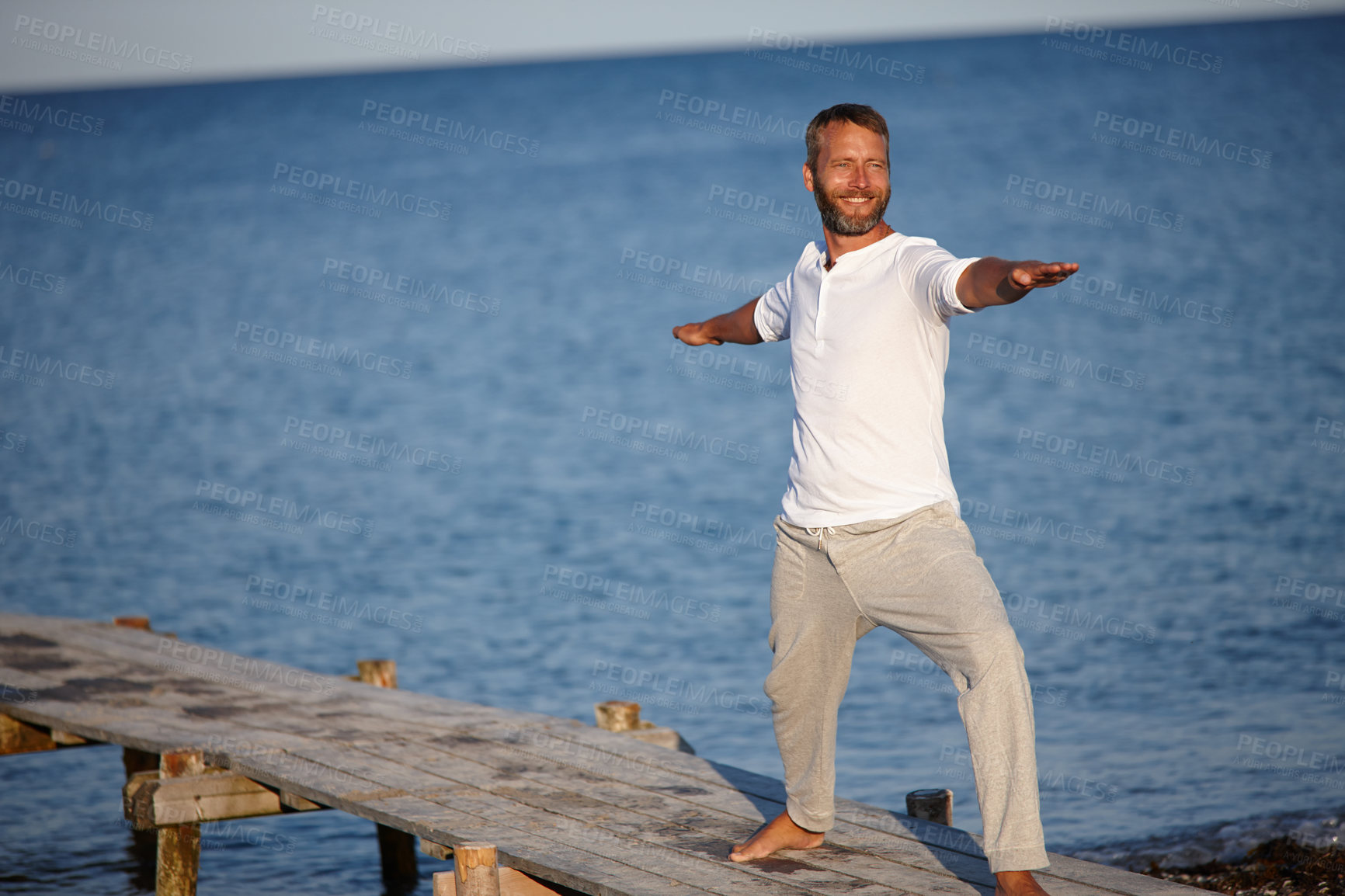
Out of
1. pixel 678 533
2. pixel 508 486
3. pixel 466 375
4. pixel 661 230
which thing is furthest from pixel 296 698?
pixel 661 230

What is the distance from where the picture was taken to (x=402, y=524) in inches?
666

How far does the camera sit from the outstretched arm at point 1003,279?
378cm

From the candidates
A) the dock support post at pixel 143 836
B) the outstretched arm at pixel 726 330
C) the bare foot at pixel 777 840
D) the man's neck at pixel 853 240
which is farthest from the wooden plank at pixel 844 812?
the dock support post at pixel 143 836

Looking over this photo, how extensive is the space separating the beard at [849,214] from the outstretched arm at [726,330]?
0.68m

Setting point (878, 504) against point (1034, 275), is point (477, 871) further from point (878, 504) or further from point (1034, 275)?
point (1034, 275)

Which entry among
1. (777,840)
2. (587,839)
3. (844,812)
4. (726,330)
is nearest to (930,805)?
(844,812)

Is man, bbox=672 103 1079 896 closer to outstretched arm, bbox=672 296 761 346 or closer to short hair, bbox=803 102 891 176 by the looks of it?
short hair, bbox=803 102 891 176

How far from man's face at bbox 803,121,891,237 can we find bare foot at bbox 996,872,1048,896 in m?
2.02

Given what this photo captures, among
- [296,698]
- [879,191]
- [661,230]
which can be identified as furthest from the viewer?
[661,230]

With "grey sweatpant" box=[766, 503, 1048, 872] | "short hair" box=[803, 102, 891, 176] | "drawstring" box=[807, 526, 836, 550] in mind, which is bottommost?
"grey sweatpant" box=[766, 503, 1048, 872]

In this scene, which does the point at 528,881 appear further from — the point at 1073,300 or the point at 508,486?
the point at 1073,300

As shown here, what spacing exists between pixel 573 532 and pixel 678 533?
132 centimetres

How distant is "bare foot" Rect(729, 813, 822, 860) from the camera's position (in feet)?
16.6

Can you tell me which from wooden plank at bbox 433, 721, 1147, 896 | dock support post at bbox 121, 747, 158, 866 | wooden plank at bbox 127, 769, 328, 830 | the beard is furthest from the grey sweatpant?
dock support post at bbox 121, 747, 158, 866
